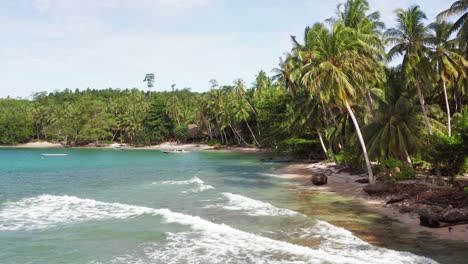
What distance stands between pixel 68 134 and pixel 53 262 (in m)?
107

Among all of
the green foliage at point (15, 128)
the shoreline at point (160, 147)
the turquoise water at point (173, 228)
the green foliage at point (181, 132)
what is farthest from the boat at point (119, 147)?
the turquoise water at point (173, 228)

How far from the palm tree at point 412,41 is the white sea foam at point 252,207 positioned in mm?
13412

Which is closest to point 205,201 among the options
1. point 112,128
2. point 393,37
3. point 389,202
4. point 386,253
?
point 389,202

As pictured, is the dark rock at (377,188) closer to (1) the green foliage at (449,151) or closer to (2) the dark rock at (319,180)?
(1) the green foliage at (449,151)

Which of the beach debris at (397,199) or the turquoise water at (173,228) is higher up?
the beach debris at (397,199)

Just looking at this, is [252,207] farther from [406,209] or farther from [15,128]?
[15,128]

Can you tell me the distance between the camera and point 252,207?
24.8 meters

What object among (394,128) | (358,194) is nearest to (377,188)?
(358,194)

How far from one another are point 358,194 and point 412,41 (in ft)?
38.6

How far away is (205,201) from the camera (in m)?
27.7

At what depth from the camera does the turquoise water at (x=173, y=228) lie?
15492mm

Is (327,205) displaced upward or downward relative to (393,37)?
downward

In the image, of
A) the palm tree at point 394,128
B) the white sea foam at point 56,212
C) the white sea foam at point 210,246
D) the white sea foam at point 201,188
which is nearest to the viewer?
the white sea foam at point 210,246

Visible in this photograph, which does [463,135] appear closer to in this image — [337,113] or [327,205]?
[327,205]
